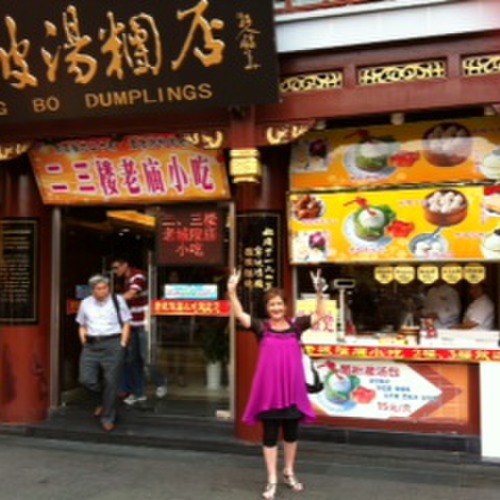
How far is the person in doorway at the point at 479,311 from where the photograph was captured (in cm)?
690

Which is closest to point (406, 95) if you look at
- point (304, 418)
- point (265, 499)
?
point (304, 418)

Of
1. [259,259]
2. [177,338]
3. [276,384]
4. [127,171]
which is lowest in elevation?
[276,384]

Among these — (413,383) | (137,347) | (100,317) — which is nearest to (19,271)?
(100,317)

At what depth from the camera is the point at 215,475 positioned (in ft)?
19.9

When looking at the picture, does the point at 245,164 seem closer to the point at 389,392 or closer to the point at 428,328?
the point at 428,328

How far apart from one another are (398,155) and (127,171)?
3003mm

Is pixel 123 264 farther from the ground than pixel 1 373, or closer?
farther from the ground

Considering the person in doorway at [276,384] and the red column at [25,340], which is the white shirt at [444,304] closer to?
the person in doorway at [276,384]

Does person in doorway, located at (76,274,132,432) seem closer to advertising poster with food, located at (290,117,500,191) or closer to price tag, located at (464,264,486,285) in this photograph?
advertising poster with food, located at (290,117,500,191)

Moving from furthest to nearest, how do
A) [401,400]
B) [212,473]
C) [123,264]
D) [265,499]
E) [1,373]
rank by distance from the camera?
[123,264] < [1,373] < [401,400] < [212,473] < [265,499]

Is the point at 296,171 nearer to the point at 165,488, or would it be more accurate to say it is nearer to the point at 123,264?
the point at 123,264

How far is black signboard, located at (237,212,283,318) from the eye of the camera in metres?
6.96

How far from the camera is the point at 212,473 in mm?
6129

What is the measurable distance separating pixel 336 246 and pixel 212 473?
2.53m
